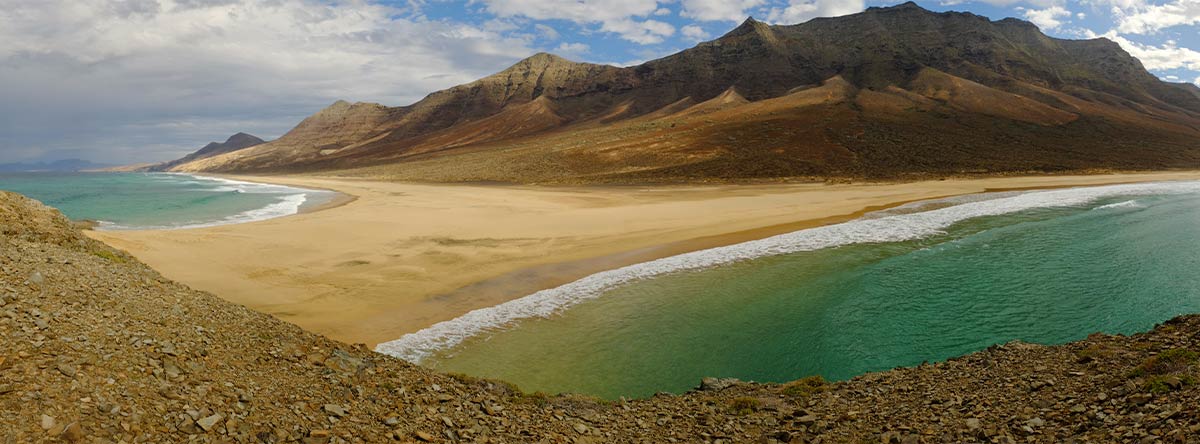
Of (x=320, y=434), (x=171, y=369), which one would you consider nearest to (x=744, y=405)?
(x=320, y=434)

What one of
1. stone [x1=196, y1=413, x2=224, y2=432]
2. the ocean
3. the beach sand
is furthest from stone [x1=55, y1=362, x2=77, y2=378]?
the beach sand

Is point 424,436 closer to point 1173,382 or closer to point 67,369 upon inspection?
point 67,369

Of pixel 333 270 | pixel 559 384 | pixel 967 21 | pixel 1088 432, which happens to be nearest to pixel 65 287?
pixel 559 384

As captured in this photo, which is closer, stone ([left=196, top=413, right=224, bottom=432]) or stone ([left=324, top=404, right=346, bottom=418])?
stone ([left=196, top=413, right=224, bottom=432])

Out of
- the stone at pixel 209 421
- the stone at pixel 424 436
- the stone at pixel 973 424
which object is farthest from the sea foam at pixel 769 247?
the stone at pixel 973 424

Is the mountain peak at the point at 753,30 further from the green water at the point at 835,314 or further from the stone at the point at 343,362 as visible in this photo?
the stone at the point at 343,362

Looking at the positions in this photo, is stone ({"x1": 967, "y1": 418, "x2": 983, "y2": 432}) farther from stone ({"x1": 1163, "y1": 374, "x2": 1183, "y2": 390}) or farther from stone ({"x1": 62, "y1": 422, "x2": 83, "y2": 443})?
stone ({"x1": 62, "y1": 422, "x2": 83, "y2": 443})

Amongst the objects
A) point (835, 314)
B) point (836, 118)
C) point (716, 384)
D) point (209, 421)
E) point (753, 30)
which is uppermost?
point (753, 30)
